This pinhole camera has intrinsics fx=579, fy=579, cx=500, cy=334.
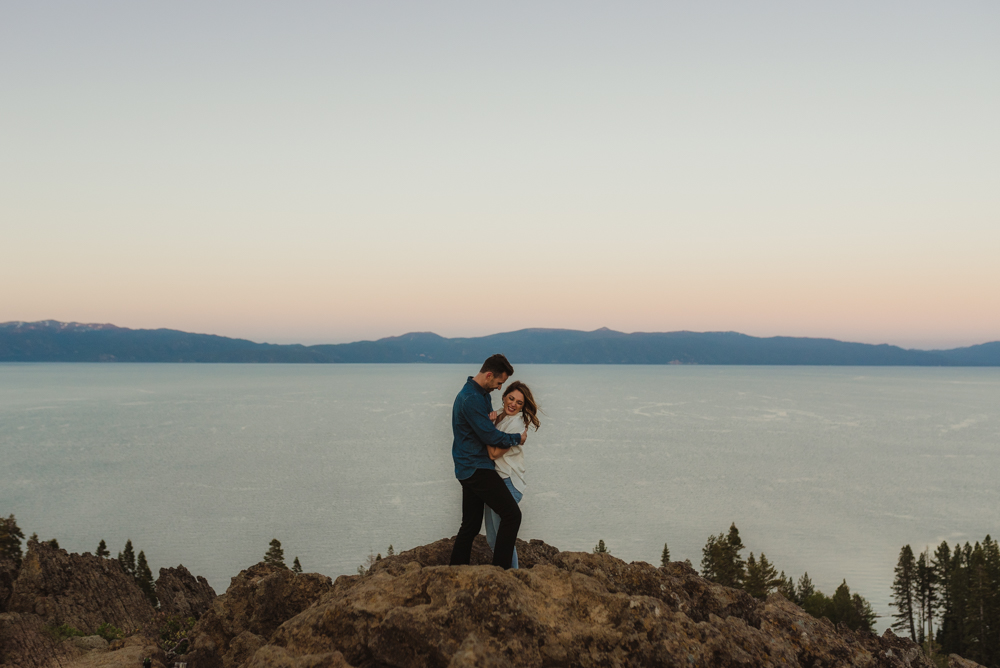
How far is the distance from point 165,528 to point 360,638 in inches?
3144

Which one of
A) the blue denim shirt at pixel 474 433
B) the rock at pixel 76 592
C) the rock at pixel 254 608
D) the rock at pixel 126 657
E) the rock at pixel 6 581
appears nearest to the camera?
the blue denim shirt at pixel 474 433

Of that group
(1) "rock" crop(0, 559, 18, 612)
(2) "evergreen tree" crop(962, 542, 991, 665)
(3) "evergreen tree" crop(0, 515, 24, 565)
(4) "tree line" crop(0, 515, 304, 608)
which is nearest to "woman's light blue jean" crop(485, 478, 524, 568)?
(1) "rock" crop(0, 559, 18, 612)

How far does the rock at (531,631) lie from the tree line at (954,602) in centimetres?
5312

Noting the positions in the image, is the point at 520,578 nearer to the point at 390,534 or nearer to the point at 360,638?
the point at 360,638

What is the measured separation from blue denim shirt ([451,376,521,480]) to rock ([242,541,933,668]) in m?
1.38

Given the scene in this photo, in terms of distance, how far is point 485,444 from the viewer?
306 inches

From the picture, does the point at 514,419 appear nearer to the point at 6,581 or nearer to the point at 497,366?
the point at 497,366

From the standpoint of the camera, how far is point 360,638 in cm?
647

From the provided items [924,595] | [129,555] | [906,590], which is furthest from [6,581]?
[924,595]

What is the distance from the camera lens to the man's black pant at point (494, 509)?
7848mm

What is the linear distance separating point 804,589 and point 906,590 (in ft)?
28.5

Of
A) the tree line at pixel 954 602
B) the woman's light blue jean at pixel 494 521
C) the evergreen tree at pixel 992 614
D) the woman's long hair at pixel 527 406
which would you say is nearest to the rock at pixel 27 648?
the woman's light blue jean at pixel 494 521

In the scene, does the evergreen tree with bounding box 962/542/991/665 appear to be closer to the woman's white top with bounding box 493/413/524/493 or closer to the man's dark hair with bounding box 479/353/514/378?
the woman's white top with bounding box 493/413/524/493

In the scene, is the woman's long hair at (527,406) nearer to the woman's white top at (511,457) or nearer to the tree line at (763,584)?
the woman's white top at (511,457)
